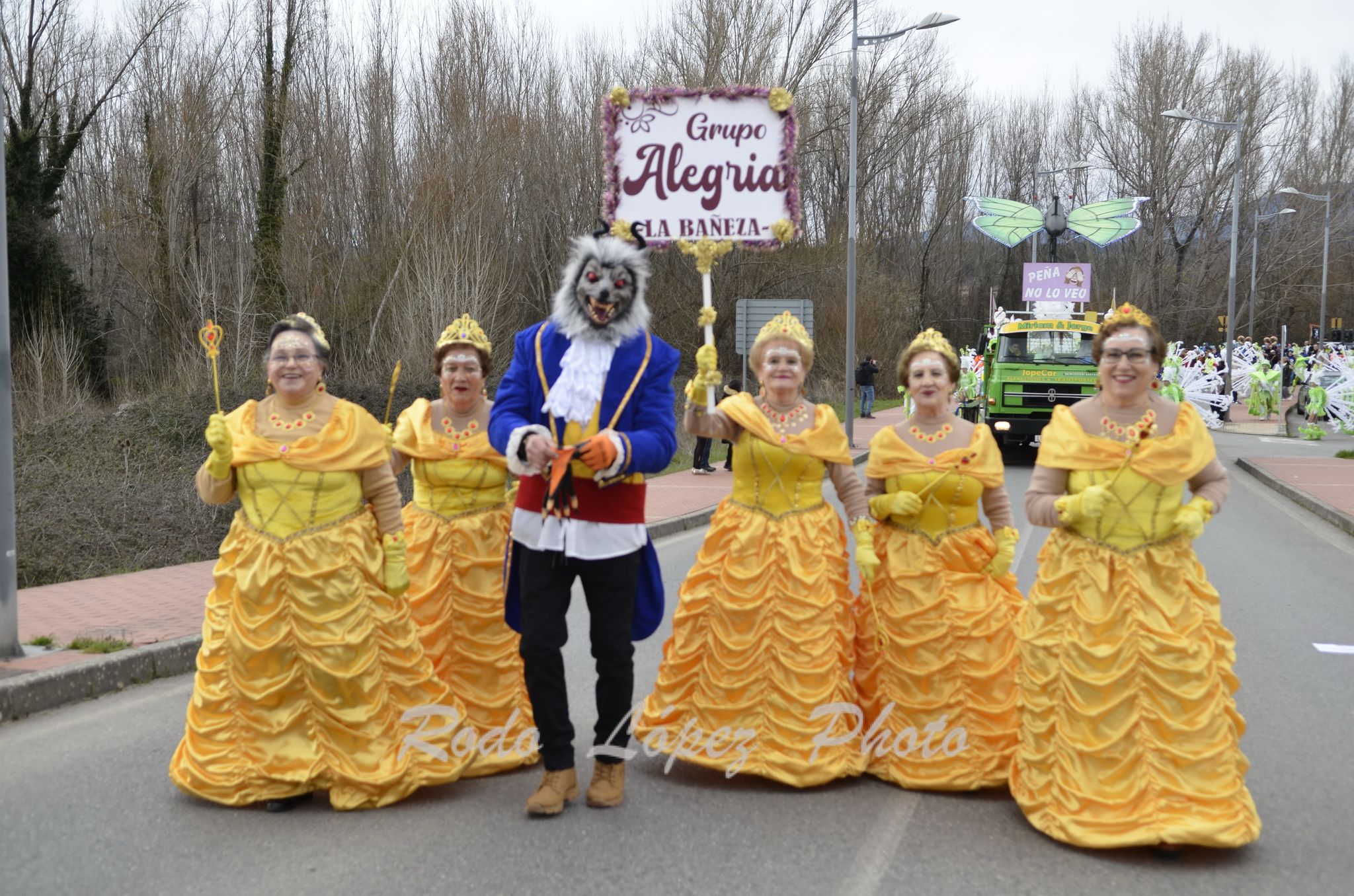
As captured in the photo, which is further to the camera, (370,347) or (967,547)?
(370,347)

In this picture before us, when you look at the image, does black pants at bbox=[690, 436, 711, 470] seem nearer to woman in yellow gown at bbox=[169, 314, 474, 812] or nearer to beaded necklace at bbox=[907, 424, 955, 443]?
beaded necklace at bbox=[907, 424, 955, 443]

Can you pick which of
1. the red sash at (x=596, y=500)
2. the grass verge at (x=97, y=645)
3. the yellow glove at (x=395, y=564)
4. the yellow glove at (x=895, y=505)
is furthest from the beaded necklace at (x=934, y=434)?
the grass verge at (x=97, y=645)

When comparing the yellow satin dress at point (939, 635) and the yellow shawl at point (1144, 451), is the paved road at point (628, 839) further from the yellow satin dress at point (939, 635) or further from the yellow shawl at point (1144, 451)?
the yellow shawl at point (1144, 451)

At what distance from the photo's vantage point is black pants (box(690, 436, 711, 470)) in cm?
1831

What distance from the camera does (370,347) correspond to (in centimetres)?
2452

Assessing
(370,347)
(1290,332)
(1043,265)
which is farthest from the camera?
(1290,332)

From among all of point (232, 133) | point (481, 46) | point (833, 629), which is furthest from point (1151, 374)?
point (481, 46)

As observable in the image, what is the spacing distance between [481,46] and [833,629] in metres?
27.9

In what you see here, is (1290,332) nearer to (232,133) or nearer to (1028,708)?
(232,133)

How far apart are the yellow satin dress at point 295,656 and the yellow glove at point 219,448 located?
0.05m

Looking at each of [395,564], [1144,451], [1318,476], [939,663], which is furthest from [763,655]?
[1318,476]

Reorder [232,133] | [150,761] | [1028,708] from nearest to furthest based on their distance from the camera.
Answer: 1. [1028,708]
2. [150,761]
3. [232,133]

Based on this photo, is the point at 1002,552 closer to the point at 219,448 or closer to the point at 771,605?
the point at 771,605

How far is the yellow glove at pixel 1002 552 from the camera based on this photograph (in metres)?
5.13
